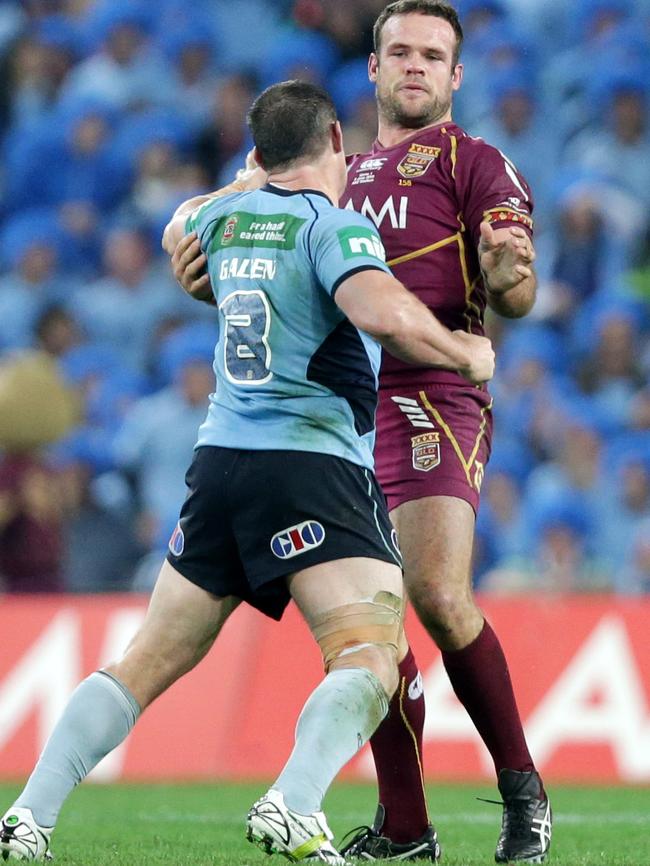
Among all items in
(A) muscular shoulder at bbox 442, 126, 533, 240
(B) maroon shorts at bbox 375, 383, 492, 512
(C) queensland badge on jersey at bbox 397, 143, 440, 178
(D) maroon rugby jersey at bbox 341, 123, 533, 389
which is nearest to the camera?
(A) muscular shoulder at bbox 442, 126, 533, 240

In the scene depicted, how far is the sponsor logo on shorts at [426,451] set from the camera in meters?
5.48

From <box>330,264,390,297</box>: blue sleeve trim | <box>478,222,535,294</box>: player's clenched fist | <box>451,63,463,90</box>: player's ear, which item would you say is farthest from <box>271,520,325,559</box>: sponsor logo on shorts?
<box>451,63,463,90</box>: player's ear

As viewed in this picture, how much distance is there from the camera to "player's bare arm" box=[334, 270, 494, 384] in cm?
431

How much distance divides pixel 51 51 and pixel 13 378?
492cm

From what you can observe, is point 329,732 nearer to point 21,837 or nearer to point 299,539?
point 299,539

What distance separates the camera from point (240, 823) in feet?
22.4

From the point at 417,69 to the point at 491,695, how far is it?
2.12 meters

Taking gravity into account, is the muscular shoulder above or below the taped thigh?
above

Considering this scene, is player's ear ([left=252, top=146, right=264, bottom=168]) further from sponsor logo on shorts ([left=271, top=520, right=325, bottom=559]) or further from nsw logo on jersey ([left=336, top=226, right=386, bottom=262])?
sponsor logo on shorts ([left=271, top=520, right=325, bottom=559])

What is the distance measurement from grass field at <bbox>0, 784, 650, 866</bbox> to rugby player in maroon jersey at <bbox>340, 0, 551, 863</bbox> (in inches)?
10.8

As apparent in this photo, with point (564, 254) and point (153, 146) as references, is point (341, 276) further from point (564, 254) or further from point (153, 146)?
point (153, 146)

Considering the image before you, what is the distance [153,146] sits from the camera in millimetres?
14031

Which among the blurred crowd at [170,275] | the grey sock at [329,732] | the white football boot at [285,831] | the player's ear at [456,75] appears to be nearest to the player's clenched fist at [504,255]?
the player's ear at [456,75]

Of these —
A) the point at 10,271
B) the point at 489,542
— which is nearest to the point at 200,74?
the point at 10,271
